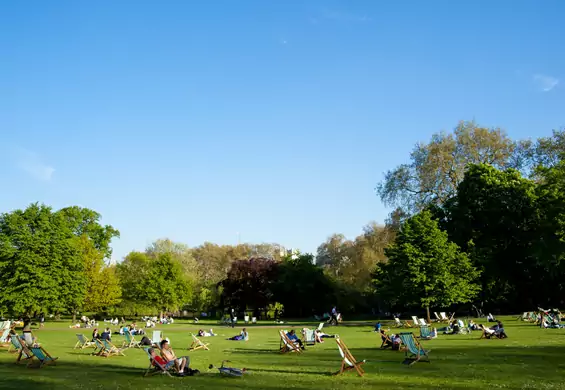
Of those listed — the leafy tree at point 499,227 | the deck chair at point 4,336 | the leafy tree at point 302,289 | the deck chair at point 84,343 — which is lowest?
the deck chair at point 84,343

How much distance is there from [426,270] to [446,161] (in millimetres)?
18519

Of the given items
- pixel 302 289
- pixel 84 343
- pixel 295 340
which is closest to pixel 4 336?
pixel 84 343

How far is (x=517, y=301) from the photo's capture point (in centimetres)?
5247

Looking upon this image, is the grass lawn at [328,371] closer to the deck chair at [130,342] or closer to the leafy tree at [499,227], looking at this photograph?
the deck chair at [130,342]

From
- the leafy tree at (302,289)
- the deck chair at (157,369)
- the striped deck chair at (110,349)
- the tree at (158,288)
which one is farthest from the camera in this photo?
the tree at (158,288)

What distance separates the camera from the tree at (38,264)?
45.5m

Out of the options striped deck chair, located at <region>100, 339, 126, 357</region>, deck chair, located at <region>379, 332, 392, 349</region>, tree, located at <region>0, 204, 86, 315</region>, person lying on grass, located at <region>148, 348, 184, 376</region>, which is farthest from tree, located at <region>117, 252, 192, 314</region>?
person lying on grass, located at <region>148, 348, 184, 376</region>

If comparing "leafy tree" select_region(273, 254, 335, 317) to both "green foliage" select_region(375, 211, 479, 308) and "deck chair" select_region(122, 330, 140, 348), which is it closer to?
"green foliage" select_region(375, 211, 479, 308)

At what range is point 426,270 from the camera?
4056 cm

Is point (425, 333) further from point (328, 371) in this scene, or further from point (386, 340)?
point (328, 371)

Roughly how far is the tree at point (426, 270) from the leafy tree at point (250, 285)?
29.4 metres

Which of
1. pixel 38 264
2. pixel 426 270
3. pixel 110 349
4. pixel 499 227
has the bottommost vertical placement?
pixel 110 349

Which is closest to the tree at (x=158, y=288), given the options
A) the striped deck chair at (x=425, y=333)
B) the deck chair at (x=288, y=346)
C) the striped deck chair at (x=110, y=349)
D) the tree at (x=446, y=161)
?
the tree at (x=446, y=161)

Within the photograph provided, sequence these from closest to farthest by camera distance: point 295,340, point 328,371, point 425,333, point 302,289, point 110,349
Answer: point 328,371, point 110,349, point 295,340, point 425,333, point 302,289
